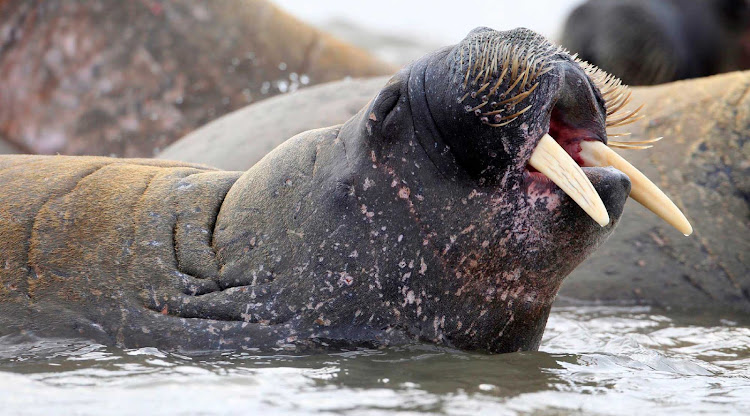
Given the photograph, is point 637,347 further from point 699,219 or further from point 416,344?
point 699,219

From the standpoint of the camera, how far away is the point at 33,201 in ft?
12.2

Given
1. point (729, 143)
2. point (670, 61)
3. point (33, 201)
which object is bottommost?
point (33, 201)

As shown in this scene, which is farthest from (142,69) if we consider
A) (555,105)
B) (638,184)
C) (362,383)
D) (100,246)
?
(362,383)

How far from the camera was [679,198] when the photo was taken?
571 cm

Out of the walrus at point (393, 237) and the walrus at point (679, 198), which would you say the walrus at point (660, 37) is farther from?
the walrus at point (393, 237)

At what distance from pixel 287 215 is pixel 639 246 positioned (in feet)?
9.20

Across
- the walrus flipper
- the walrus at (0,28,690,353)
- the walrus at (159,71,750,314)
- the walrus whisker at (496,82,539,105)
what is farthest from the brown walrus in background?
the walrus whisker at (496,82,539,105)

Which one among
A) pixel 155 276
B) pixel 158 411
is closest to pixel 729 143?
pixel 155 276

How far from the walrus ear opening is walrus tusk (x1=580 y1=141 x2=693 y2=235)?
26.1 inches

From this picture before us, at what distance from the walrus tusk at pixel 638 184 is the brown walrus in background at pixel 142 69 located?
4881 mm

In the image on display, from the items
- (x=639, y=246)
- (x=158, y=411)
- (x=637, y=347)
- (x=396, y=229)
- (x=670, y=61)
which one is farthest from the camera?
(x=670, y=61)

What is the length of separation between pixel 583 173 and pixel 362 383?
974mm

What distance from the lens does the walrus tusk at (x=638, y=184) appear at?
133 inches

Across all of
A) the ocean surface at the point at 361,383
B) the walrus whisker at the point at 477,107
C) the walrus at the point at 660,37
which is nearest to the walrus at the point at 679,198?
the ocean surface at the point at 361,383
